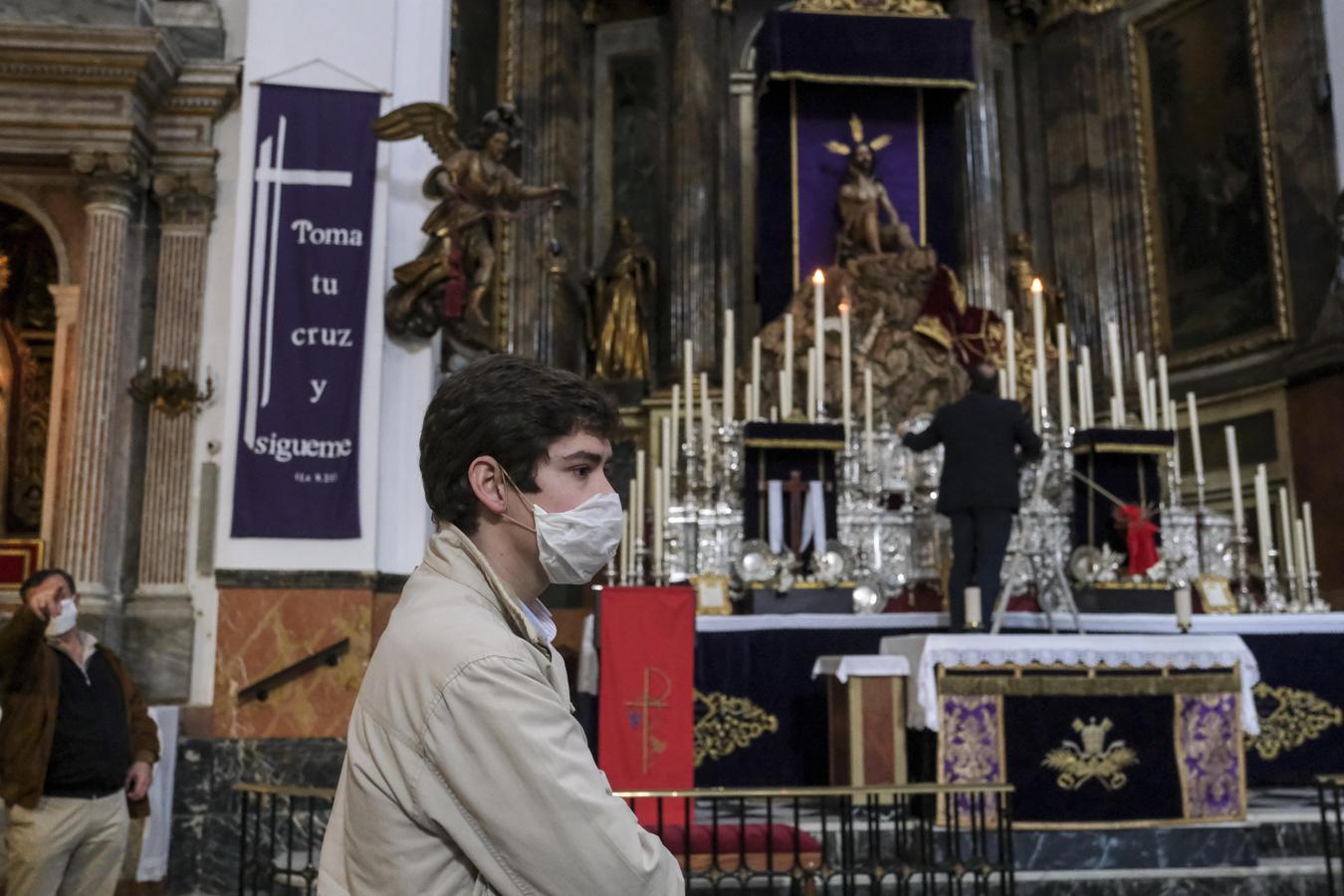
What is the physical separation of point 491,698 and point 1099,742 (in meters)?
5.25

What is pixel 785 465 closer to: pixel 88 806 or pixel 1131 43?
pixel 88 806

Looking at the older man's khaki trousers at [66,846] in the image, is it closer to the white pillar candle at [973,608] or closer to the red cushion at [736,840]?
the red cushion at [736,840]

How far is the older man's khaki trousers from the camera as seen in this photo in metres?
5.12

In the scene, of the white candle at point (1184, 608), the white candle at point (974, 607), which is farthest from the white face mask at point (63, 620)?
the white candle at point (1184, 608)

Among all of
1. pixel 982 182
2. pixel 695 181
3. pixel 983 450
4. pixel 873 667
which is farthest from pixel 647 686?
pixel 982 182

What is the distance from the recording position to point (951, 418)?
7.34 m

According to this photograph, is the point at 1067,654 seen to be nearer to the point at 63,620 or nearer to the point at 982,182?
the point at 63,620

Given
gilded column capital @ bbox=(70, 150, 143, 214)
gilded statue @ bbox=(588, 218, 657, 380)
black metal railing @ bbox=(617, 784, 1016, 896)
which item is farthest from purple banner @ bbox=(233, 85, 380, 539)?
gilded statue @ bbox=(588, 218, 657, 380)

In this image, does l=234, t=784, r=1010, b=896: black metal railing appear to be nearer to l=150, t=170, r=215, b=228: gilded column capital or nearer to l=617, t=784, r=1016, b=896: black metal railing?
l=617, t=784, r=1016, b=896: black metal railing

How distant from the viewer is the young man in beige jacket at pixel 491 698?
1603mm

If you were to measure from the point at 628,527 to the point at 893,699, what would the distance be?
3.56 m

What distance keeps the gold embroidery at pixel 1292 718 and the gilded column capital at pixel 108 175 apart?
7491 mm

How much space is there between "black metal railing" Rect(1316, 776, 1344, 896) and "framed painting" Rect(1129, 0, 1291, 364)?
314 inches

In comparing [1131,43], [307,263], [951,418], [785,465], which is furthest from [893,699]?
[1131,43]
